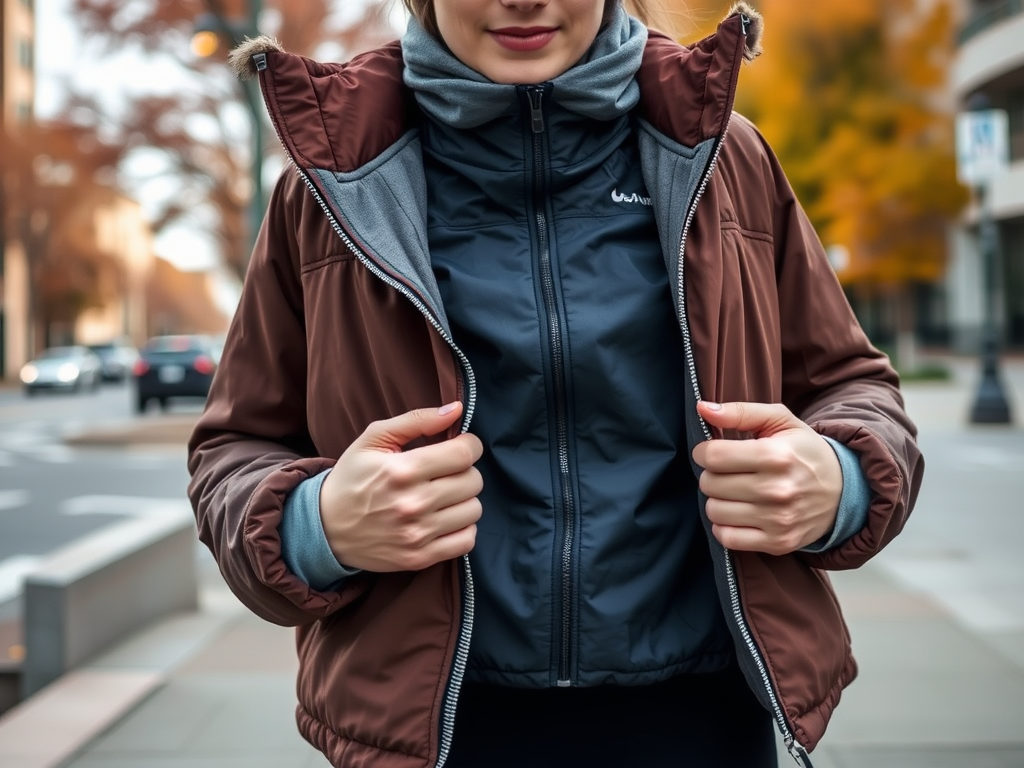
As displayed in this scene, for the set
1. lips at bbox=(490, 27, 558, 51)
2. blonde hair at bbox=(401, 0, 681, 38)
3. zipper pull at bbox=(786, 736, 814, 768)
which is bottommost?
zipper pull at bbox=(786, 736, 814, 768)

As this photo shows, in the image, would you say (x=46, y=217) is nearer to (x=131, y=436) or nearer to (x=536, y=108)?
(x=131, y=436)

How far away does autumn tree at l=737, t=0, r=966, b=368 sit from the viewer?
972 inches

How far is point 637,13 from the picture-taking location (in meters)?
1.71

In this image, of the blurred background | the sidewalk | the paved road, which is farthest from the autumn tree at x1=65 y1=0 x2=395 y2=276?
the sidewalk

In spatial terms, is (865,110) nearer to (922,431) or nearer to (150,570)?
(922,431)

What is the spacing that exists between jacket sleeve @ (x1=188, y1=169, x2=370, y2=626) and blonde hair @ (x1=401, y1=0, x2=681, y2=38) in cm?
27

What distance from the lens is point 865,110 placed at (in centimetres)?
2634

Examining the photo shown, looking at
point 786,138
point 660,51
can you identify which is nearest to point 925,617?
point 660,51

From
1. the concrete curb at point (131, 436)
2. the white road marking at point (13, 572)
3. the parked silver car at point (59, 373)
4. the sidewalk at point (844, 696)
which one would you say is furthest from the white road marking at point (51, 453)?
the parked silver car at point (59, 373)

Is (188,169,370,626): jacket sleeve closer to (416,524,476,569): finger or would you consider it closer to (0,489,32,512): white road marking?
(416,524,476,569): finger

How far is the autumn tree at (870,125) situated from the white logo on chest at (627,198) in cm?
2437

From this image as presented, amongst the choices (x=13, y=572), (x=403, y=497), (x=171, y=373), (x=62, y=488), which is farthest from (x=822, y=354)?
(x=171, y=373)

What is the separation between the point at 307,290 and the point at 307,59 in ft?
0.93

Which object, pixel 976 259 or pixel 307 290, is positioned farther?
pixel 976 259
